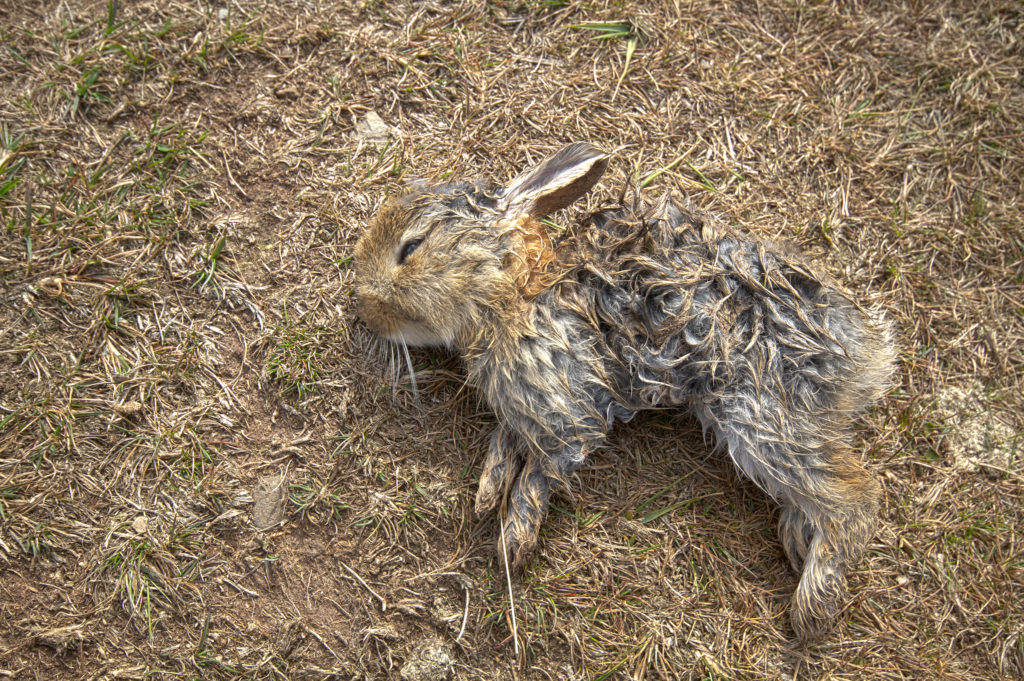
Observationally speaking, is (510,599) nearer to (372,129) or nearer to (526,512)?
(526,512)

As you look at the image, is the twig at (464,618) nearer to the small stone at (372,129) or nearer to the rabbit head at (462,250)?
the rabbit head at (462,250)

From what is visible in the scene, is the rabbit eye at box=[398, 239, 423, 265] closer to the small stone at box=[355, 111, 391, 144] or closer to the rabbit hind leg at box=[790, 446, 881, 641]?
the small stone at box=[355, 111, 391, 144]

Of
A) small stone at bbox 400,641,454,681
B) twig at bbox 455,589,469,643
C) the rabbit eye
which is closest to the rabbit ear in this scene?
the rabbit eye

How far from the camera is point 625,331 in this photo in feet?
9.52

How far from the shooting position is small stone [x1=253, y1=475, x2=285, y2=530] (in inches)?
127

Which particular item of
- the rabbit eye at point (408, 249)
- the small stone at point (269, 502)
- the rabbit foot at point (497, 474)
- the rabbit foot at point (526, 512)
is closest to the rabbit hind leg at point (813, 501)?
the rabbit foot at point (526, 512)

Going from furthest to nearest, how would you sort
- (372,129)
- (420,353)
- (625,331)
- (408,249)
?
(372,129) < (420,353) < (408,249) < (625,331)

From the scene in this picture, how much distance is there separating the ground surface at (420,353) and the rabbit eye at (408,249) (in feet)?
1.88

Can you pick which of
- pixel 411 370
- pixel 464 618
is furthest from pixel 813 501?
pixel 411 370

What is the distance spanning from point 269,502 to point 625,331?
6.54 ft

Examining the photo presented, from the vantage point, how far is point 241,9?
143 inches

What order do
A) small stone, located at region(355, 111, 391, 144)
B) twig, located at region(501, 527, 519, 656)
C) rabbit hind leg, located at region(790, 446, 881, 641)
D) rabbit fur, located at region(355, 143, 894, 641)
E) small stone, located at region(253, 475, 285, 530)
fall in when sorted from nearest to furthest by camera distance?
rabbit fur, located at region(355, 143, 894, 641) < rabbit hind leg, located at region(790, 446, 881, 641) < twig, located at region(501, 527, 519, 656) < small stone, located at region(253, 475, 285, 530) < small stone, located at region(355, 111, 391, 144)

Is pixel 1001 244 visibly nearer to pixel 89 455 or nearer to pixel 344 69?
pixel 344 69

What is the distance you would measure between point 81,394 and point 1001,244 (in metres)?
5.10
